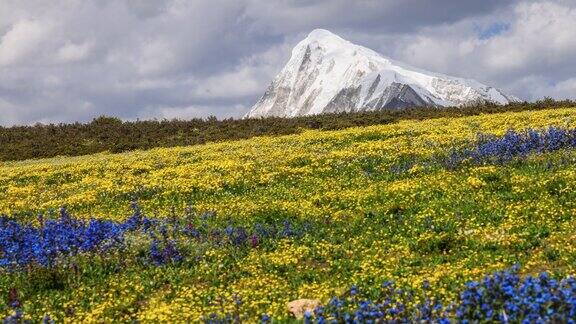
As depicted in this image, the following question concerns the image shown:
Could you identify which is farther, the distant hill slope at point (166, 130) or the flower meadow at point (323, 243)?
the distant hill slope at point (166, 130)

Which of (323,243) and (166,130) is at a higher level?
(166,130)

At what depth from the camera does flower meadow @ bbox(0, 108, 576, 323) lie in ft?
37.1

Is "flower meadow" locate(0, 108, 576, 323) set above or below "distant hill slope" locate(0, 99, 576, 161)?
below

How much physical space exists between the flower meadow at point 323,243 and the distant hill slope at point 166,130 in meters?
21.7

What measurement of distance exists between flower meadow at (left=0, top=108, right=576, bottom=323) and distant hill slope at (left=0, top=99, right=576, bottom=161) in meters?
21.7

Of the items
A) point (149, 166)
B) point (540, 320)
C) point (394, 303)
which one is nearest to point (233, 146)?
point (149, 166)

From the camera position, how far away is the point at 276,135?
162 feet

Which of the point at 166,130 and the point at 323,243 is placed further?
the point at 166,130

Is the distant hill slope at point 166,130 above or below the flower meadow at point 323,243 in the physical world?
above

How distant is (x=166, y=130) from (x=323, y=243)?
39.5 m

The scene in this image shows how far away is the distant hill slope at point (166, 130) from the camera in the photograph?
4898 centimetres

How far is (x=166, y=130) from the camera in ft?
177

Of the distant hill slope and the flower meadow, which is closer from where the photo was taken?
the flower meadow

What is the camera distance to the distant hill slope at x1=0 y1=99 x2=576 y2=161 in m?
49.0
